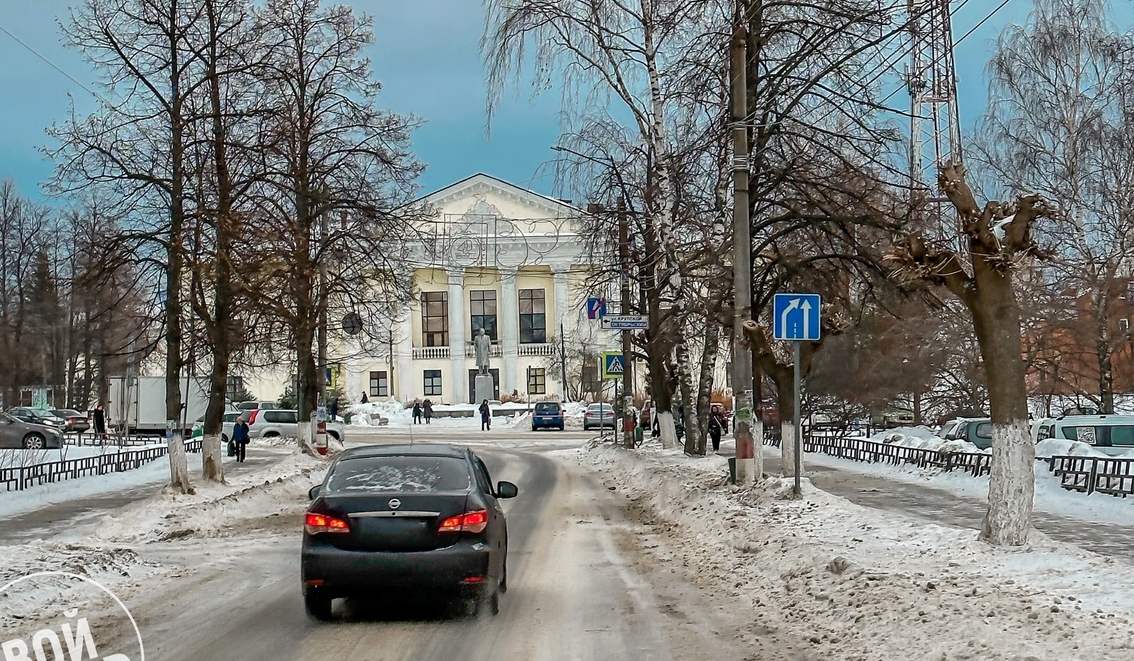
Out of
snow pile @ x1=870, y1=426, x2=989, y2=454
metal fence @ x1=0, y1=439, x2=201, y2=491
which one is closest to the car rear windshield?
metal fence @ x1=0, y1=439, x2=201, y2=491

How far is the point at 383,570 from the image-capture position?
366 inches

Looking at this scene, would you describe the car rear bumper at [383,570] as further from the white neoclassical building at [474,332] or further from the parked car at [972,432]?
the white neoclassical building at [474,332]

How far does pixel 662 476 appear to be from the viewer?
24.8 metres

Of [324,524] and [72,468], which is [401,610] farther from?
[72,468]

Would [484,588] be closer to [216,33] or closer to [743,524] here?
[743,524]

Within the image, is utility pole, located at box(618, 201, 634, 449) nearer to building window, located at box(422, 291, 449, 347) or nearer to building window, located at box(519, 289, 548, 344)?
building window, located at box(519, 289, 548, 344)

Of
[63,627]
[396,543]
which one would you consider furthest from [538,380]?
[63,627]

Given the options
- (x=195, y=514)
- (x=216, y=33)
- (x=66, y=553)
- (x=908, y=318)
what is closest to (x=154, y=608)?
(x=66, y=553)

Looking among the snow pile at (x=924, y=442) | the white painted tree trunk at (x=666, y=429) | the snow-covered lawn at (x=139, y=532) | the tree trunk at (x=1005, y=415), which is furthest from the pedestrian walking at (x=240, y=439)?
the tree trunk at (x=1005, y=415)

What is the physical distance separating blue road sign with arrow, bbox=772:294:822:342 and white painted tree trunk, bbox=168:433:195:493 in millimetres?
12578

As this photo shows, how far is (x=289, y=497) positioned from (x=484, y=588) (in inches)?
652

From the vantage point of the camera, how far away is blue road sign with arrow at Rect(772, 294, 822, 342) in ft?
53.6

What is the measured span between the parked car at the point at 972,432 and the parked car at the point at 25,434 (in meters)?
28.9

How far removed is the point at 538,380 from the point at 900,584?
83.3 metres
